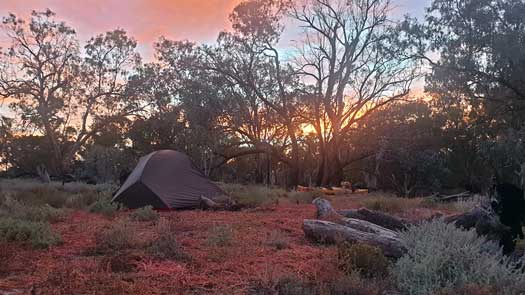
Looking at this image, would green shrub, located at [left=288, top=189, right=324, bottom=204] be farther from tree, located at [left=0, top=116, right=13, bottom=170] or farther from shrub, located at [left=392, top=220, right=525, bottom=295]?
tree, located at [left=0, top=116, right=13, bottom=170]

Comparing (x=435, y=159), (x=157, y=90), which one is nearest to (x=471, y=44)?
(x=435, y=159)

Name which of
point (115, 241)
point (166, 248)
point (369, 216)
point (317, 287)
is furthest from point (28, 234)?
point (369, 216)

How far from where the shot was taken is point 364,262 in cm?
586

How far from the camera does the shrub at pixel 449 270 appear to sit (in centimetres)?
491

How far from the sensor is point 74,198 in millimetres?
15016

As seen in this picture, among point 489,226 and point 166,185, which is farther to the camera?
point 166,185

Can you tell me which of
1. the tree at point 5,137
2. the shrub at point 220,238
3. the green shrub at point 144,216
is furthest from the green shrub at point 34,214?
the tree at point 5,137

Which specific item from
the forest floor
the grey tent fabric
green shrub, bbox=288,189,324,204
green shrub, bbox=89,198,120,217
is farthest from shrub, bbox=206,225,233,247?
green shrub, bbox=288,189,324,204

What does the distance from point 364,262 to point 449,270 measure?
0.99 meters

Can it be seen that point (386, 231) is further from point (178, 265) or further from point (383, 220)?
point (178, 265)

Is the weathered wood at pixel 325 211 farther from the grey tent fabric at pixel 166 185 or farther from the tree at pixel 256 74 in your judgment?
the tree at pixel 256 74

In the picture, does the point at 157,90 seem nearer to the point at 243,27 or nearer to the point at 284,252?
the point at 243,27

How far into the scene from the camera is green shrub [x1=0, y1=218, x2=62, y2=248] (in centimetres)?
741

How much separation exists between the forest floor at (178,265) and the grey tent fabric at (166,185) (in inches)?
175
